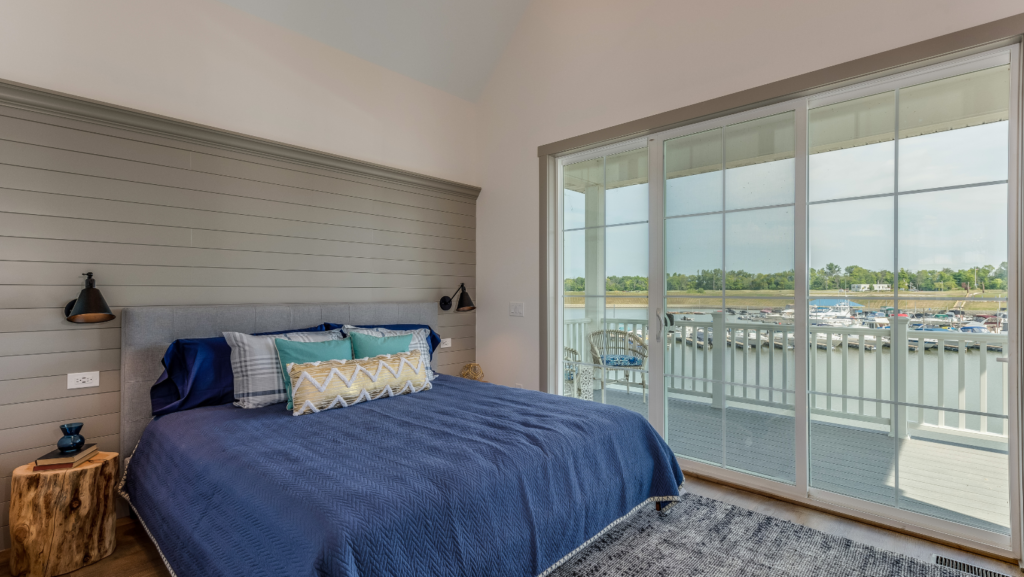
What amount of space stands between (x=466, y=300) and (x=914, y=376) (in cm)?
282

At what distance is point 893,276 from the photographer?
2.29 meters

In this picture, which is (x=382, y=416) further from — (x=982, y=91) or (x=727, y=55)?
(x=982, y=91)

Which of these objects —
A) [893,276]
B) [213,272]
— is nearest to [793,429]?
[893,276]

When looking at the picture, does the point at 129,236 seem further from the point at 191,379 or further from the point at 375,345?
the point at 375,345

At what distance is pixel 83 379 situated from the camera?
228cm

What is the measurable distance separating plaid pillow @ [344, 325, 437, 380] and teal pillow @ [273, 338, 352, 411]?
268 mm

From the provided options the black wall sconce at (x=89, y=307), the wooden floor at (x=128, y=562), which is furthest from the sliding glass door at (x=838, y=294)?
the black wall sconce at (x=89, y=307)

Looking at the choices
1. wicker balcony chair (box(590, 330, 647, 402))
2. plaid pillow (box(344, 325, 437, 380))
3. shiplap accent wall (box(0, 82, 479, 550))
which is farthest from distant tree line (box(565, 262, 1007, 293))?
shiplap accent wall (box(0, 82, 479, 550))

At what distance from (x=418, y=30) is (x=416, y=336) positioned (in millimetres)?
2273

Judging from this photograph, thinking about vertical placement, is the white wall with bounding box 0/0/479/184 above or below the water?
above

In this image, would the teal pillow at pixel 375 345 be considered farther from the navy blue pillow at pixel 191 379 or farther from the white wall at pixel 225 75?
the white wall at pixel 225 75

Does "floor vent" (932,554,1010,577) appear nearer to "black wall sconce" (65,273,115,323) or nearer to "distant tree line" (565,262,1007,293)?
"distant tree line" (565,262,1007,293)

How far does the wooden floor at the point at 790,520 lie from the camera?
197 centimetres

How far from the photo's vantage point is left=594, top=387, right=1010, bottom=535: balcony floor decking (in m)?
2.12
